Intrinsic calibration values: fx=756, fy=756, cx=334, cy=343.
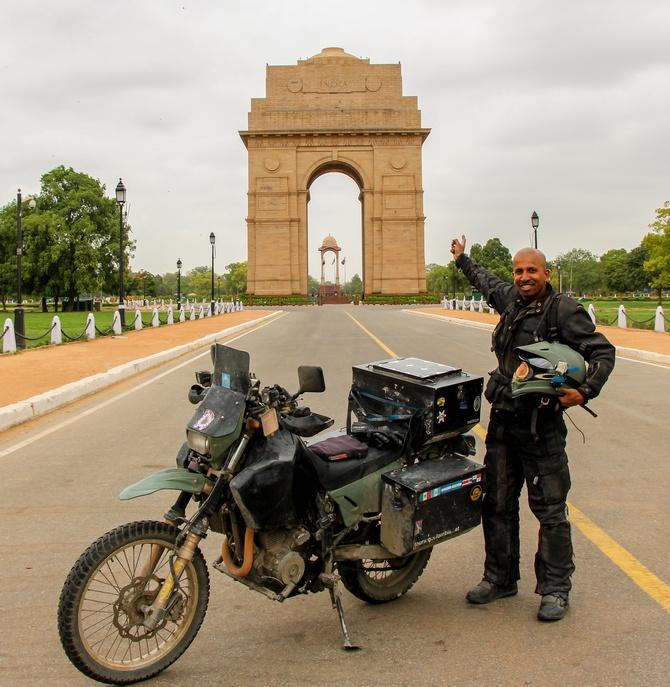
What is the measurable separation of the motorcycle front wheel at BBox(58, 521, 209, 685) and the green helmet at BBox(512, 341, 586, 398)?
1.69 meters

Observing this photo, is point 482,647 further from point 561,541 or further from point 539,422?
point 539,422

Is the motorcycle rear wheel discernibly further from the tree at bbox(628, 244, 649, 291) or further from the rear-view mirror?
the tree at bbox(628, 244, 649, 291)

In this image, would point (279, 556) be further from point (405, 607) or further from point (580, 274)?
point (580, 274)

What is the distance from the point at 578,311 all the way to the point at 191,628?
93.5 inches

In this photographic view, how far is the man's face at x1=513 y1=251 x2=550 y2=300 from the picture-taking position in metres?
3.88

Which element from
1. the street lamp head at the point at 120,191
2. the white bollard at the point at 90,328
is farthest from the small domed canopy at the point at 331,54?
the white bollard at the point at 90,328

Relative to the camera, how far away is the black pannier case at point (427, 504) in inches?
139

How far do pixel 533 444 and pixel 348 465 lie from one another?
99 cm

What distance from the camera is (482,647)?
343 cm

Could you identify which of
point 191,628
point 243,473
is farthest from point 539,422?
point 191,628

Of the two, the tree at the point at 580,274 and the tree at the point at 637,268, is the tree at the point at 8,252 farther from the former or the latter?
the tree at the point at 580,274

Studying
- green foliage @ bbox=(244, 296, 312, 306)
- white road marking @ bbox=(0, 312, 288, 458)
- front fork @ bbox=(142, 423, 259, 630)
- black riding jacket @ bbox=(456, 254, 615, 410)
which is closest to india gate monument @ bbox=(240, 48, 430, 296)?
green foliage @ bbox=(244, 296, 312, 306)

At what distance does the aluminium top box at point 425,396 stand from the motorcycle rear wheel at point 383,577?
721 millimetres

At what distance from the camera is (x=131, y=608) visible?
316cm
